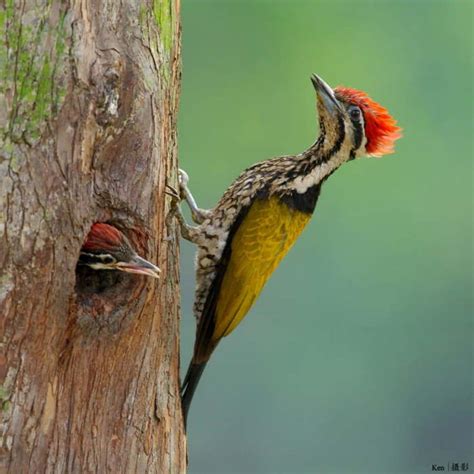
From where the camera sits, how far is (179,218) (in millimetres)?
3686

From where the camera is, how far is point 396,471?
842 cm

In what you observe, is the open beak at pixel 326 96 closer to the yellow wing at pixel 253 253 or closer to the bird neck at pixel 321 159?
the bird neck at pixel 321 159

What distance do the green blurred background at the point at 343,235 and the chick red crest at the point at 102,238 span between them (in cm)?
450

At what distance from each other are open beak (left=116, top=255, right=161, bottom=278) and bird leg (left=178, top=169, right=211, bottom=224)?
0.64m

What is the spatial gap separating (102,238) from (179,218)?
0.68m

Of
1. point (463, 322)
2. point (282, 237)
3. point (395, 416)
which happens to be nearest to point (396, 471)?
point (395, 416)

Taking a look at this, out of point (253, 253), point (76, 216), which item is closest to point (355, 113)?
point (253, 253)

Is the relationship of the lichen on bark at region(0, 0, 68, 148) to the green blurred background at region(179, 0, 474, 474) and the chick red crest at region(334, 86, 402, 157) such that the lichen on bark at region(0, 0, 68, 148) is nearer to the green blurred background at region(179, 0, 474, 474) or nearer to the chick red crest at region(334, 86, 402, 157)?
the chick red crest at region(334, 86, 402, 157)

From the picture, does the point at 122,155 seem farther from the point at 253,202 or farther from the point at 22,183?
the point at 253,202

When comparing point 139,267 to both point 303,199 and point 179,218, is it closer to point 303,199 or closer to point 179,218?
point 179,218

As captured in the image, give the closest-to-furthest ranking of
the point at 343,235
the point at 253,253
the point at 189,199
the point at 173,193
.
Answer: the point at 173,193 < the point at 189,199 < the point at 253,253 < the point at 343,235

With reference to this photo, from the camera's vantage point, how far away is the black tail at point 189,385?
3.63 metres

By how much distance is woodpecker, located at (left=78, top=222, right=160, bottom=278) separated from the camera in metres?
3.04

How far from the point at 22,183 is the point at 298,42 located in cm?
570
